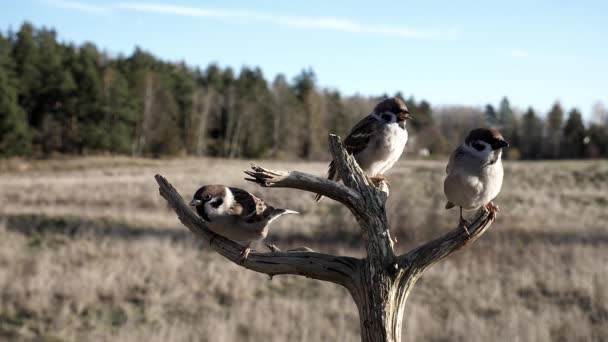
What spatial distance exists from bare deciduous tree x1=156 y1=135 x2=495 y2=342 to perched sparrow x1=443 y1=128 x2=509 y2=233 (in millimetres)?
914

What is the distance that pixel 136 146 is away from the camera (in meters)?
70.7

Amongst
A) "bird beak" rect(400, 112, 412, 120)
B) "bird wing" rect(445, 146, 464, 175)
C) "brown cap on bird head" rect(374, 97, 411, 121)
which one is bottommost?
"bird wing" rect(445, 146, 464, 175)

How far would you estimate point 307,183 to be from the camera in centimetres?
292

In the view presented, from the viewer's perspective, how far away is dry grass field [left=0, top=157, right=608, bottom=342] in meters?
17.3

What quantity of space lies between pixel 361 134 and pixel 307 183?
2520mm

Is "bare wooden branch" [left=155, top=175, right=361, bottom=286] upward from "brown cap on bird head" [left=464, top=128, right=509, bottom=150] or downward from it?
downward

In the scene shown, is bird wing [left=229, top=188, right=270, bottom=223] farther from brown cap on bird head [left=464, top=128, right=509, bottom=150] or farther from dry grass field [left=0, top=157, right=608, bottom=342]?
dry grass field [left=0, top=157, right=608, bottom=342]

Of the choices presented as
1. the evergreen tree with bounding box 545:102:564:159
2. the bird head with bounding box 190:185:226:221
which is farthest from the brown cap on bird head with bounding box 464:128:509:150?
the evergreen tree with bounding box 545:102:564:159

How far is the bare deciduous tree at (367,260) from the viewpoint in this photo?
2770 mm

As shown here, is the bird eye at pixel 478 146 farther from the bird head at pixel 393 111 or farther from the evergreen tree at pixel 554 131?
the evergreen tree at pixel 554 131

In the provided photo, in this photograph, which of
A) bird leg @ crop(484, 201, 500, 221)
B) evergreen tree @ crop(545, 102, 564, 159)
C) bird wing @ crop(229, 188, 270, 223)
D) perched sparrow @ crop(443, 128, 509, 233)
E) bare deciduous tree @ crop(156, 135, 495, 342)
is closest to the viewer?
bare deciduous tree @ crop(156, 135, 495, 342)

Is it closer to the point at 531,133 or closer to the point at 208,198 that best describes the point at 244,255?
the point at 208,198

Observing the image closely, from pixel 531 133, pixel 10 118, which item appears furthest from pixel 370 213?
pixel 10 118

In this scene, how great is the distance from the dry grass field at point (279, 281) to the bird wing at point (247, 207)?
42.8 ft
